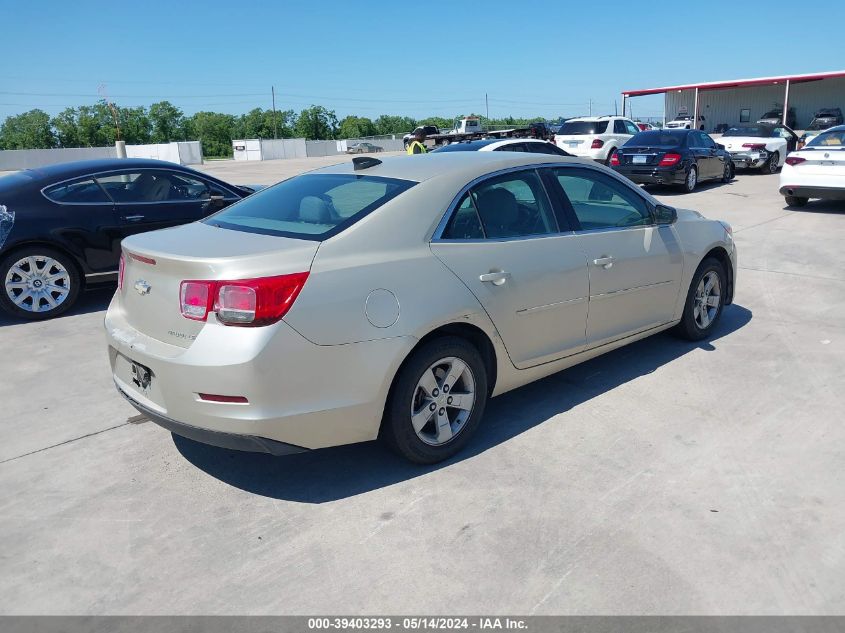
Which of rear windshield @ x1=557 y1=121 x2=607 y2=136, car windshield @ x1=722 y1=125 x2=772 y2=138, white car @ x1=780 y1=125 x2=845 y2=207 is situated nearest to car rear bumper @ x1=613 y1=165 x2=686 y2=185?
white car @ x1=780 y1=125 x2=845 y2=207

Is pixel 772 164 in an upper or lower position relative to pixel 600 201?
lower

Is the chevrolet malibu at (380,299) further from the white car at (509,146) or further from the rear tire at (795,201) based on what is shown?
the rear tire at (795,201)

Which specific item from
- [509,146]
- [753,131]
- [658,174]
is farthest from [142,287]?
[753,131]

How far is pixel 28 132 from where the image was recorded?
86.1 metres

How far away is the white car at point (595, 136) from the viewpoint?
19547 mm

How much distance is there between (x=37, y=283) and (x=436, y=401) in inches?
201

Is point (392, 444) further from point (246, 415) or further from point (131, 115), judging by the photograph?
point (131, 115)

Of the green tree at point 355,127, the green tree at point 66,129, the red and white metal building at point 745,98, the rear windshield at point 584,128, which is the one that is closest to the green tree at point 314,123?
the green tree at point 355,127

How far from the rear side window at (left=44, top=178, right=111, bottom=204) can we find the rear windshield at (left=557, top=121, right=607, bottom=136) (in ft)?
51.4

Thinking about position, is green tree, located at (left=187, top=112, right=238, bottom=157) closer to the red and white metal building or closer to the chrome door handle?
the red and white metal building

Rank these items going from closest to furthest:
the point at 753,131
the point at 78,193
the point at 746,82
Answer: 1. the point at 78,193
2. the point at 753,131
3. the point at 746,82

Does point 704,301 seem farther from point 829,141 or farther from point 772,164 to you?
point 772,164

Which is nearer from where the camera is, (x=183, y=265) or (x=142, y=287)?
(x=183, y=265)
